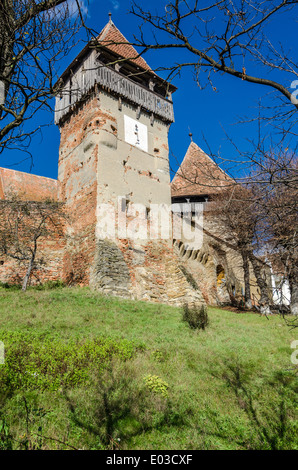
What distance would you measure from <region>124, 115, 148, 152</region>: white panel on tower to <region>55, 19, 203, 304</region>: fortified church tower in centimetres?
5

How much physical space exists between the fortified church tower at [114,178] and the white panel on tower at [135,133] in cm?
5

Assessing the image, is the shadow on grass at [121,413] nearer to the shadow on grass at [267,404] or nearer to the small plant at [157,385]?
the small plant at [157,385]

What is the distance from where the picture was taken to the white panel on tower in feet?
51.8

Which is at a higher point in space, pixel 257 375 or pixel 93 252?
pixel 93 252

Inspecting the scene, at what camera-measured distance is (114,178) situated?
47.4 ft

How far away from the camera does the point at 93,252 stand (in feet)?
42.9

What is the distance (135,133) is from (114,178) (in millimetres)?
3209

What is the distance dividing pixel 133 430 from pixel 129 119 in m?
14.7

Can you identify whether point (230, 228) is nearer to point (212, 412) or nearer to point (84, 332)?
point (84, 332)

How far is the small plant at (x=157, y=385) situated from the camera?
4618mm

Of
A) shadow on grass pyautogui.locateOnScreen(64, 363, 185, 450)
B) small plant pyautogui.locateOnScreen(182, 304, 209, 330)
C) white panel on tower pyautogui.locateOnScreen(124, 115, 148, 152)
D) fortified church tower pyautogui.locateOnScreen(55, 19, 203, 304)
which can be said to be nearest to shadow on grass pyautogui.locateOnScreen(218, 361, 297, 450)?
shadow on grass pyautogui.locateOnScreen(64, 363, 185, 450)

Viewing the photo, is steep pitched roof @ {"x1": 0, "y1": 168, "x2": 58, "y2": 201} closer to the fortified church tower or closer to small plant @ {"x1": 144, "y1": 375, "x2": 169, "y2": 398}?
the fortified church tower

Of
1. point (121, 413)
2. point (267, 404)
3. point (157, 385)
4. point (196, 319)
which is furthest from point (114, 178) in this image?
point (121, 413)
